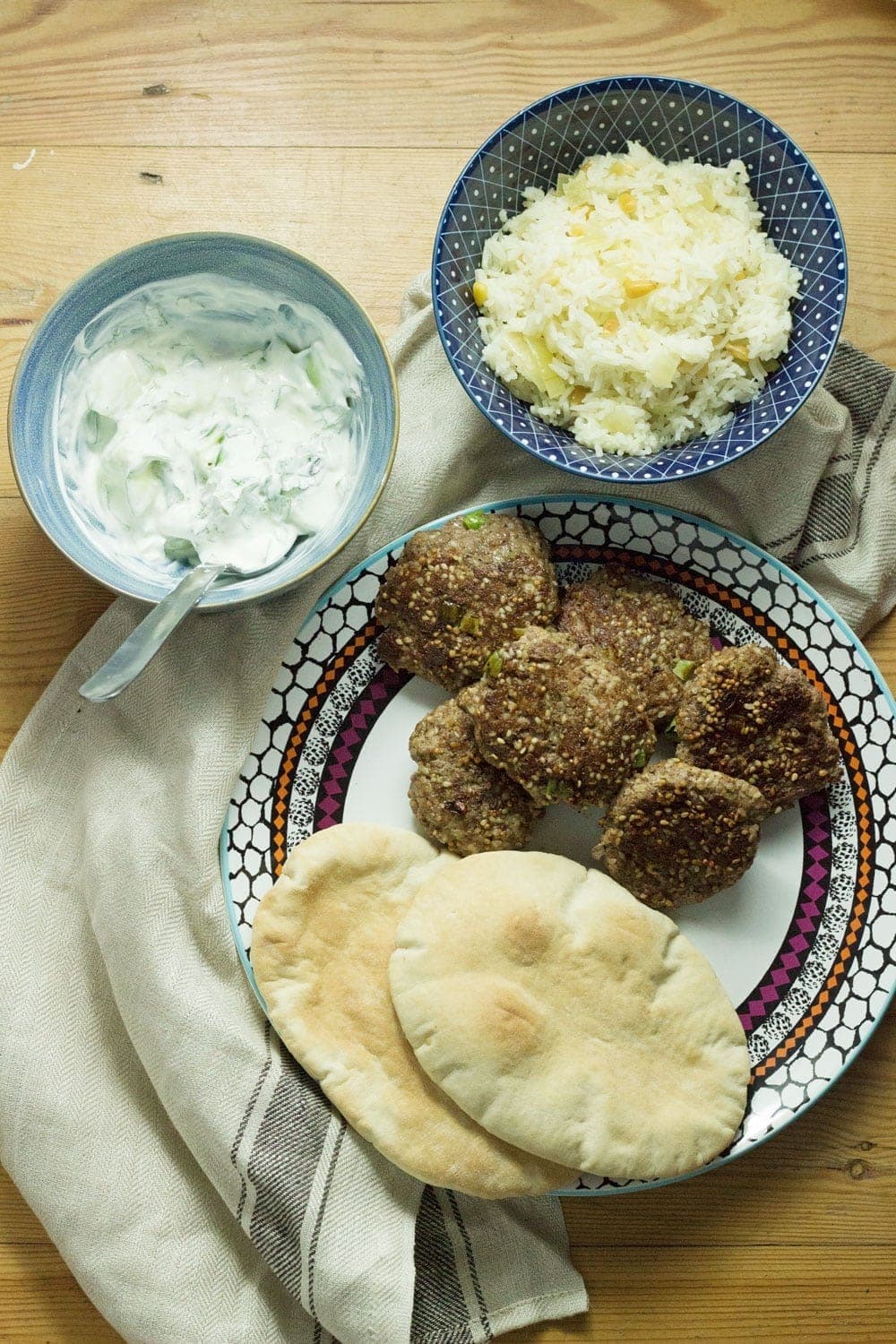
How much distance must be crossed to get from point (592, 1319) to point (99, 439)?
2.57 m

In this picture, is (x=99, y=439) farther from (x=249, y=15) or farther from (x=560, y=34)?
(x=560, y=34)

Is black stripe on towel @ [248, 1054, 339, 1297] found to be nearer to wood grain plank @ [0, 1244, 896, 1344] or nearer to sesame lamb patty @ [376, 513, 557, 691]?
wood grain plank @ [0, 1244, 896, 1344]

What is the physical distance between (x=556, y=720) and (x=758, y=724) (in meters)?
0.50

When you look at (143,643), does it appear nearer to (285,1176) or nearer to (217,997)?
(217,997)

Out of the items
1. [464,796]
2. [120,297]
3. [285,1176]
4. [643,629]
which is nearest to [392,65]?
[120,297]

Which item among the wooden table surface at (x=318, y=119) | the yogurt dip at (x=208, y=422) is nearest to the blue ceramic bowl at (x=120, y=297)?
the yogurt dip at (x=208, y=422)

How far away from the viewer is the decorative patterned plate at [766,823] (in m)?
2.85

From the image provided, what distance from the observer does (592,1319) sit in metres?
2.96

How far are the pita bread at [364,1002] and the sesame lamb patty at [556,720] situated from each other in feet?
1.06

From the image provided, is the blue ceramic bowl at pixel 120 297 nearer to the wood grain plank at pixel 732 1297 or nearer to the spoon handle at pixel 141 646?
the spoon handle at pixel 141 646

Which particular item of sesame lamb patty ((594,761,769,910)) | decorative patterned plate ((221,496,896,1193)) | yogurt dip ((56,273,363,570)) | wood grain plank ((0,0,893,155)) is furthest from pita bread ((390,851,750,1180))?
wood grain plank ((0,0,893,155))

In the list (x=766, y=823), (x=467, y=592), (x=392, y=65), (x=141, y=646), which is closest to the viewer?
(x=141, y=646)

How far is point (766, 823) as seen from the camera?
2.91 meters

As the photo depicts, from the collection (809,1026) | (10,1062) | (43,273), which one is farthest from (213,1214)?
(43,273)
